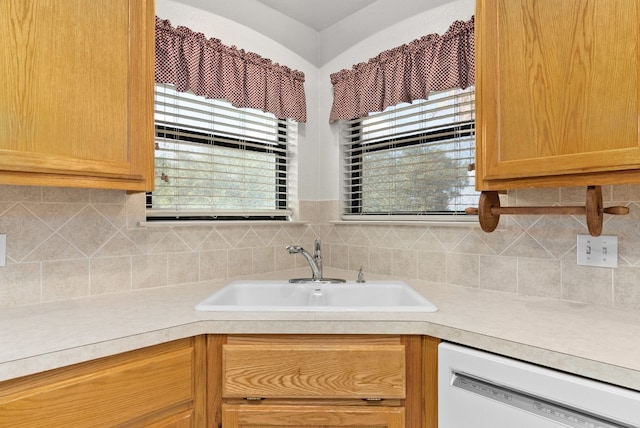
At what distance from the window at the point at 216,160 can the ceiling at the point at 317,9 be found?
0.62 meters

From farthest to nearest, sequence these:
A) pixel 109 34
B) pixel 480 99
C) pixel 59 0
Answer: pixel 480 99 → pixel 109 34 → pixel 59 0

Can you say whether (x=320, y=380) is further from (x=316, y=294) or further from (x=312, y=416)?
(x=316, y=294)

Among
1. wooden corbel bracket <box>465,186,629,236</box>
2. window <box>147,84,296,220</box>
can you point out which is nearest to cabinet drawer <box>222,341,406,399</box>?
wooden corbel bracket <box>465,186,629,236</box>

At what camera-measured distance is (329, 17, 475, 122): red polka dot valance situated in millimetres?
1738

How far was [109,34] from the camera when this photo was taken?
50.5 inches

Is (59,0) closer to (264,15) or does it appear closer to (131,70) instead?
(131,70)

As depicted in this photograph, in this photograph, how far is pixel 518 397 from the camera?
993 mm

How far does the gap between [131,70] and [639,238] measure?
1834mm

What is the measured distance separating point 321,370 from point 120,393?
1.89 feet

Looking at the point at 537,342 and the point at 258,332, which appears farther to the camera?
the point at 258,332

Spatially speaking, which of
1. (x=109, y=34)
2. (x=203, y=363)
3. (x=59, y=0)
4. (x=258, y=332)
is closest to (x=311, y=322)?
(x=258, y=332)

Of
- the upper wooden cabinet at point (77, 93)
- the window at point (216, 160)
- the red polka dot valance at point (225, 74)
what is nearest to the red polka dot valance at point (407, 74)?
the red polka dot valance at point (225, 74)

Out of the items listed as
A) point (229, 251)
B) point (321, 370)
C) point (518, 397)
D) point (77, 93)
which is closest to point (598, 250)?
point (518, 397)

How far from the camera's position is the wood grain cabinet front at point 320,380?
1214 mm
